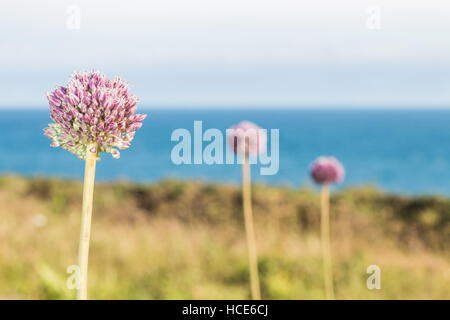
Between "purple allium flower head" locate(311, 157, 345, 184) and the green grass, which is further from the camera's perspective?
the green grass

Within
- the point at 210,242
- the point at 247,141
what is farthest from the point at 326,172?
the point at 210,242

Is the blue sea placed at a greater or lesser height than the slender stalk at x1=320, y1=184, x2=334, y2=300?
greater

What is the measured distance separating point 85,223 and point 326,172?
2820 mm

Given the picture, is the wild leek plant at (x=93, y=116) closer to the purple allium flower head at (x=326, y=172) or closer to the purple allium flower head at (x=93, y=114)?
the purple allium flower head at (x=93, y=114)

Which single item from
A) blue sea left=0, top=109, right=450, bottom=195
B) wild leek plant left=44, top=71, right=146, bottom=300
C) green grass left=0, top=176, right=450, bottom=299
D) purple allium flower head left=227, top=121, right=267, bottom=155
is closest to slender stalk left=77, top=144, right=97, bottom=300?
wild leek plant left=44, top=71, right=146, bottom=300

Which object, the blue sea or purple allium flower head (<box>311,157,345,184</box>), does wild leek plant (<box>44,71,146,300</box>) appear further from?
the blue sea

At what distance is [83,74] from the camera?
103 centimetres

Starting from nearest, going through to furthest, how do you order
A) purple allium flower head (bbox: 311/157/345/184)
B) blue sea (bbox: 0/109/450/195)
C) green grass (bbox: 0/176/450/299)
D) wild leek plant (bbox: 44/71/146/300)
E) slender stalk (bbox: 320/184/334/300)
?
1. wild leek plant (bbox: 44/71/146/300)
2. slender stalk (bbox: 320/184/334/300)
3. purple allium flower head (bbox: 311/157/345/184)
4. green grass (bbox: 0/176/450/299)
5. blue sea (bbox: 0/109/450/195)

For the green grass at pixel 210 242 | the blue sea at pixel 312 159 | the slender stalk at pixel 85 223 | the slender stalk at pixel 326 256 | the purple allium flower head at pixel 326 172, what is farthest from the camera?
the blue sea at pixel 312 159

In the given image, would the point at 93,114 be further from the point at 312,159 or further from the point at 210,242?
the point at 312,159

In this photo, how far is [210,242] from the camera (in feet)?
23.0

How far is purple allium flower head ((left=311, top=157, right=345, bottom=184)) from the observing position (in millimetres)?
3523

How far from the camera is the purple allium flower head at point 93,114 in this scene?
987 mm

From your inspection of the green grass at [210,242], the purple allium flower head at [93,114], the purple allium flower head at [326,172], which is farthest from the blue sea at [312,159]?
the purple allium flower head at [93,114]
